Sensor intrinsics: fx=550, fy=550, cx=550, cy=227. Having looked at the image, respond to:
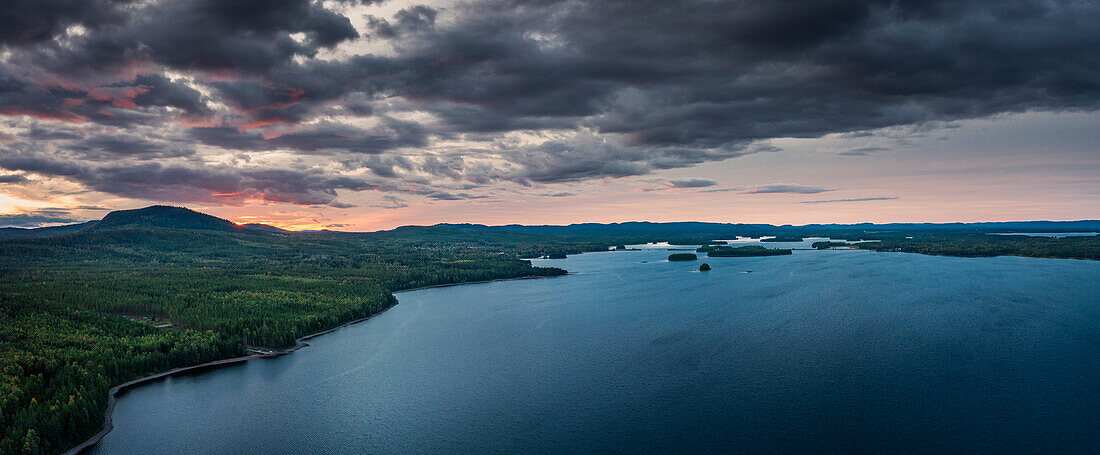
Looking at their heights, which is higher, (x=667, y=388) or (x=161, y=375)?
(x=161, y=375)

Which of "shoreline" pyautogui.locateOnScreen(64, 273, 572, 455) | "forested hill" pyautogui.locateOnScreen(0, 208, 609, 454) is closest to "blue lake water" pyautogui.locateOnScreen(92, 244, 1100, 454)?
A: "shoreline" pyautogui.locateOnScreen(64, 273, 572, 455)

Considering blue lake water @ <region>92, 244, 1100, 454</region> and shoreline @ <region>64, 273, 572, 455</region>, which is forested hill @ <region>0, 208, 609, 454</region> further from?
blue lake water @ <region>92, 244, 1100, 454</region>

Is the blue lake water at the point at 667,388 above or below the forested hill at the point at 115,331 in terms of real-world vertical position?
below

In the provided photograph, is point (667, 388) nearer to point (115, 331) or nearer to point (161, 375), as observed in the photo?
point (161, 375)

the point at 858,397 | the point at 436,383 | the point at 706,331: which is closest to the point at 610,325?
the point at 706,331

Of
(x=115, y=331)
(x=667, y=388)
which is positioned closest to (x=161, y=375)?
(x=115, y=331)

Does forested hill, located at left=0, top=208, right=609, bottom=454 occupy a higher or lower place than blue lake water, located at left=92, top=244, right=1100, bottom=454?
higher

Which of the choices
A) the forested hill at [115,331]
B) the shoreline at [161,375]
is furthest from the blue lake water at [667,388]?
the forested hill at [115,331]

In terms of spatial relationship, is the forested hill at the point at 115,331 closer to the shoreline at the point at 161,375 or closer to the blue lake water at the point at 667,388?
the shoreline at the point at 161,375

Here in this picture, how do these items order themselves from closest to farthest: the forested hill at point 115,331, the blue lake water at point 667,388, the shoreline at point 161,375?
the blue lake water at point 667,388 < the shoreline at point 161,375 < the forested hill at point 115,331
